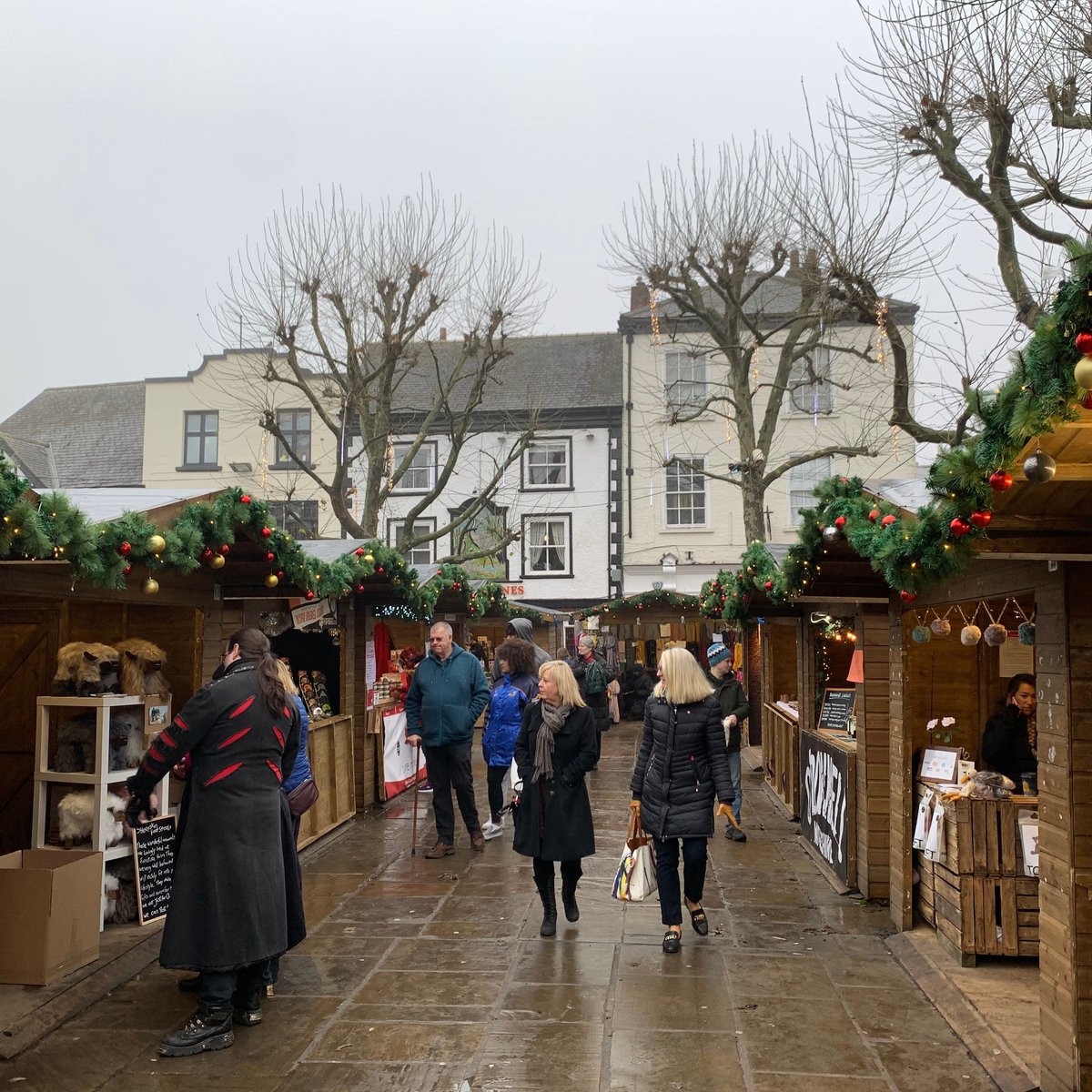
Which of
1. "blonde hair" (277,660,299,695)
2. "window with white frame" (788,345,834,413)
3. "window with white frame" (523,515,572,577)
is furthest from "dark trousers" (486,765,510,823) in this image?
"window with white frame" (523,515,572,577)

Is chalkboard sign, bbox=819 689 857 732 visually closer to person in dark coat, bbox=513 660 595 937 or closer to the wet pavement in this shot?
the wet pavement

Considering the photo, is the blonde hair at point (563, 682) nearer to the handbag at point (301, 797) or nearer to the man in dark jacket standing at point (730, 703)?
the handbag at point (301, 797)

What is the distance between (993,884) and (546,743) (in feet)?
8.41

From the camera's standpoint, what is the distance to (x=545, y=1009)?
517 centimetres

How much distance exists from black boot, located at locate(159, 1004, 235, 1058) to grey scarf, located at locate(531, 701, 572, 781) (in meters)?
2.23

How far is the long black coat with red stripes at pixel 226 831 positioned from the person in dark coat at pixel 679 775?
7.06 ft

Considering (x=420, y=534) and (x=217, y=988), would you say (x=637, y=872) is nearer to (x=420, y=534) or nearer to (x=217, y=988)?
(x=217, y=988)

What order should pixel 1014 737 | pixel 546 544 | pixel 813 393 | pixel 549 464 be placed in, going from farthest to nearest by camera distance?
pixel 549 464
pixel 546 544
pixel 813 393
pixel 1014 737

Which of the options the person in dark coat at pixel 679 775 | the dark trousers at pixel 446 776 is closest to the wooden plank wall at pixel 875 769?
the person in dark coat at pixel 679 775

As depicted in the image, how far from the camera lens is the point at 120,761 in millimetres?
6410

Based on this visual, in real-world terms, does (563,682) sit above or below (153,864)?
above

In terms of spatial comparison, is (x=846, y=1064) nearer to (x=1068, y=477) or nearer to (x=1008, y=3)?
(x=1068, y=477)

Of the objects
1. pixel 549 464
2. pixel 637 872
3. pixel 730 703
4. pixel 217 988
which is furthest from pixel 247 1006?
pixel 549 464

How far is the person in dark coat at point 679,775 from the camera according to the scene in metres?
6.05
